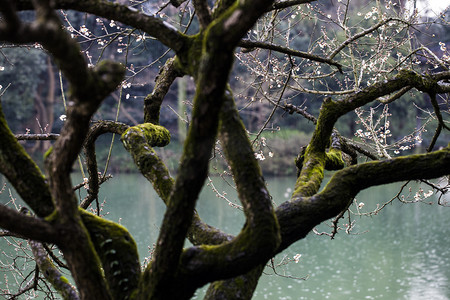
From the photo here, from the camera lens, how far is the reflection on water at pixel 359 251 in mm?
10281

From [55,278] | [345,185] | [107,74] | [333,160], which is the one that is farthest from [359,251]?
[107,74]

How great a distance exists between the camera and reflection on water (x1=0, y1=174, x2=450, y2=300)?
33.7 feet

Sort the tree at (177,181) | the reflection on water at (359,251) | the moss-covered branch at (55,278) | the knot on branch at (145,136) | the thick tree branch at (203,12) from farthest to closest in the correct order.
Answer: the reflection on water at (359,251) < the knot on branch at (145,136) < the moss-covered branch at (55,278) < the thick tree branch at (203,12) < the tree at (177,181)

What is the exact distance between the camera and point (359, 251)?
13133 millimetres

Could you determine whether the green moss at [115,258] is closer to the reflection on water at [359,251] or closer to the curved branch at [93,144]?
the curved branch at [93,144]

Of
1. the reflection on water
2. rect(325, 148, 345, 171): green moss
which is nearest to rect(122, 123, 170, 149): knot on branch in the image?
rect(325, 148, 345, 171): green moss

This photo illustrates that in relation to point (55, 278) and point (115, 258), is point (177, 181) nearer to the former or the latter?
point (115, 258)

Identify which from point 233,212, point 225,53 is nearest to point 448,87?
point 225,53

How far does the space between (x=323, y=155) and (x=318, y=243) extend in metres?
11.8

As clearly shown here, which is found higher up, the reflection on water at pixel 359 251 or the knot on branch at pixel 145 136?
the reflection on water at pixel 359 251

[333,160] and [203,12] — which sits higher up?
[333,160]

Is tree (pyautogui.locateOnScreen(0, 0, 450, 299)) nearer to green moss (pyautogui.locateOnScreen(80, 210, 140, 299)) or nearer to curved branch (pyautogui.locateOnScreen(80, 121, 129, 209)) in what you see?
green moss (pyautogui.locateOnScreen(80, 210, 140, 299))

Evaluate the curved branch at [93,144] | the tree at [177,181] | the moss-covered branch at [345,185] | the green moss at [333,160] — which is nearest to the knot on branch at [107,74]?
the tree at [177,181]

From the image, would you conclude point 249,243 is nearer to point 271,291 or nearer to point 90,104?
point 90,104
